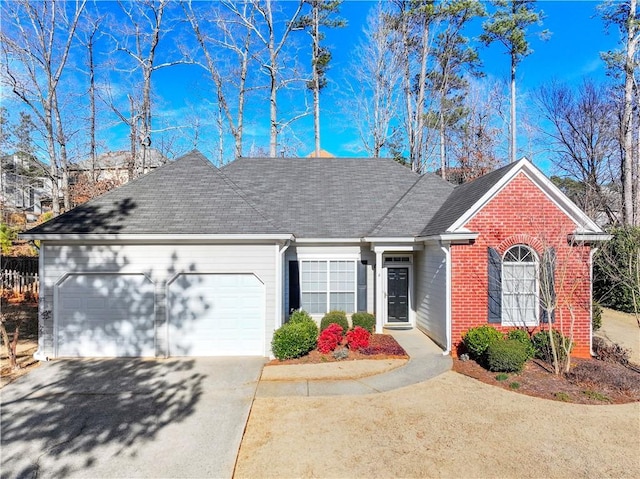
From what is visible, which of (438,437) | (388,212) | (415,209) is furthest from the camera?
(388,212)

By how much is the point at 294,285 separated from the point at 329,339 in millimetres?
2646

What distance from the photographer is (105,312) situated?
9.12m

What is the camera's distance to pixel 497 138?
A: 86.8ft

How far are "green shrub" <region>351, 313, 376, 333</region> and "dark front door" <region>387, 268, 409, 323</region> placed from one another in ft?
5.34

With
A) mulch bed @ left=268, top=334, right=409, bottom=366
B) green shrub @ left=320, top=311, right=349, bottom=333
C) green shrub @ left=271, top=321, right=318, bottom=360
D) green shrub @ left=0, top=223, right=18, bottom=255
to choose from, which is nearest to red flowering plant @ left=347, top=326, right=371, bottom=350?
mulch bed @ left=268, top=334, right=409, bottom=366

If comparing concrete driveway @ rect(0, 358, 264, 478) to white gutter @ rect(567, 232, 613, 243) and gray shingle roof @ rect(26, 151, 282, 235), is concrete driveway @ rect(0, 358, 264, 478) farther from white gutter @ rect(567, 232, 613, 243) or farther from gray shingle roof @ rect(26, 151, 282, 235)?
white gutter @ rect(567, 232, 613, 243)

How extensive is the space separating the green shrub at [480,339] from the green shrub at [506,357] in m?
0.26

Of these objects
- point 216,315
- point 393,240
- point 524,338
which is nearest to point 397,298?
point 393,240

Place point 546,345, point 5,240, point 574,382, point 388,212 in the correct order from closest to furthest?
point 574,382
point 546,345
point 388,212
point 5,240

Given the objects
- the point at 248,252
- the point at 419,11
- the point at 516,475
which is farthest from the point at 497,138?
the point at 516,475

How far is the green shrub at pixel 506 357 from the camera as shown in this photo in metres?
7.91

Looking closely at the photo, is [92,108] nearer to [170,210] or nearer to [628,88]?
[170,210]

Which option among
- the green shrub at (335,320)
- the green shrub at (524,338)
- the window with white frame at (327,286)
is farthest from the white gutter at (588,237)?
the green shrub at (335,320)

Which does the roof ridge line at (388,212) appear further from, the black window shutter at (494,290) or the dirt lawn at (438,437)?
the dirt lawn at (438,437)
